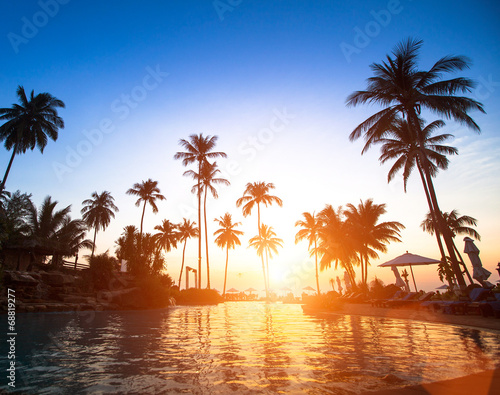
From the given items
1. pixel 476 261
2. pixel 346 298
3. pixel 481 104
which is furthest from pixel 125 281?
pixel 481 104

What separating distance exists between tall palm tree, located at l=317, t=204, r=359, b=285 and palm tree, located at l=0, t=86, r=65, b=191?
2990 centimetres

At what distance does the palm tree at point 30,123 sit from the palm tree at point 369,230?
103ft

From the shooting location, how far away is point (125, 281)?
21.7 meters

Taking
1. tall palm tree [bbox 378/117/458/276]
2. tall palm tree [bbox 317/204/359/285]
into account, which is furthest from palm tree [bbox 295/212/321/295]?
tall palm tree [bbox 378/117/458/276]

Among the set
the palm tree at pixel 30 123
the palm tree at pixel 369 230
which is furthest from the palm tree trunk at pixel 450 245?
the palm tree at pixel 30 123

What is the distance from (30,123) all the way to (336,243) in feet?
107

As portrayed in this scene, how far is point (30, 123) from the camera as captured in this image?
922 inches

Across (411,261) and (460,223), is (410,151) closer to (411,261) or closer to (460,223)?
(411,261)

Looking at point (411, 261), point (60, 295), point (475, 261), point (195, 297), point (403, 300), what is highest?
point (411, 261)

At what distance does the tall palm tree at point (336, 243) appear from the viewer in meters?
30.6

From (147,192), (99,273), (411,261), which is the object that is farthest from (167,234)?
(411,261)

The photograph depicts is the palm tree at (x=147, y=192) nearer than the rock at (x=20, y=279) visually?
No

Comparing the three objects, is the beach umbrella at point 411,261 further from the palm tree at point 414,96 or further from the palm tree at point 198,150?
the palm tree at point 198,150

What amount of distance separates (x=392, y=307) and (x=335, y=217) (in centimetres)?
1775
